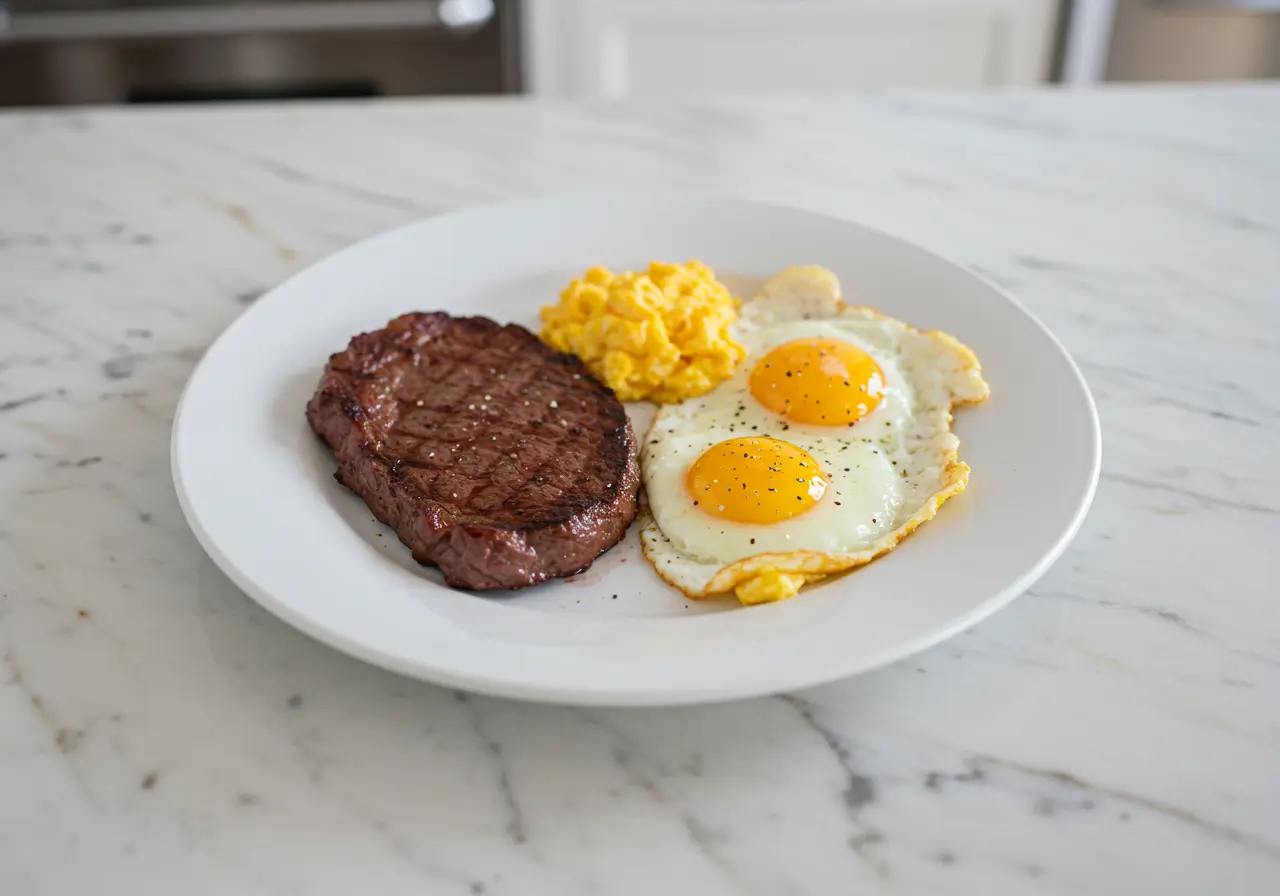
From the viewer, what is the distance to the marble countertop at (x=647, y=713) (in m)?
1.47

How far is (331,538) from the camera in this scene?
190 centimetres

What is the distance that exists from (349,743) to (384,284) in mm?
1369

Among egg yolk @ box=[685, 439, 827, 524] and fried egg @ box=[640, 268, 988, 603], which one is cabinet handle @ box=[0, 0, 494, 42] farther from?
egg yolk @ box=[685, 439, 827, 524]

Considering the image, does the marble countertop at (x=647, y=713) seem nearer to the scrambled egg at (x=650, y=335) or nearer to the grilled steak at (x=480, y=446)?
the grilled steak at (x=480, y=446)

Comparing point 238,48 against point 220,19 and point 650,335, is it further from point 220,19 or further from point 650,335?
point 650,335

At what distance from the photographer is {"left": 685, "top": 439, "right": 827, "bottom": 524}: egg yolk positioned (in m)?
1.99

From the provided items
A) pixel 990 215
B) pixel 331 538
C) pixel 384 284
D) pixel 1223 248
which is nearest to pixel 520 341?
pixel 384 284

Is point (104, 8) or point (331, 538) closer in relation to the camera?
point (331, 538)

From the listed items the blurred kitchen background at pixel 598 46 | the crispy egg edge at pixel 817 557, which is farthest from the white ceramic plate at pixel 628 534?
the blurred kitchen background at pixel 598 46

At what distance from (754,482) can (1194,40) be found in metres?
4.68

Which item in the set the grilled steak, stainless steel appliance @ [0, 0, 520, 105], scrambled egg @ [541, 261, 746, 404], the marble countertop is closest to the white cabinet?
stainless steel appliance @ [0, 0, 520, 105]

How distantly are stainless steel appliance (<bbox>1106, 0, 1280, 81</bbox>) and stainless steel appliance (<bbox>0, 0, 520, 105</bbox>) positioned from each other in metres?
3.02

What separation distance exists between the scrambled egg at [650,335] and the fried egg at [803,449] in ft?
0.18

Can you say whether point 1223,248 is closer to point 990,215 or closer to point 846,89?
point 990,215
